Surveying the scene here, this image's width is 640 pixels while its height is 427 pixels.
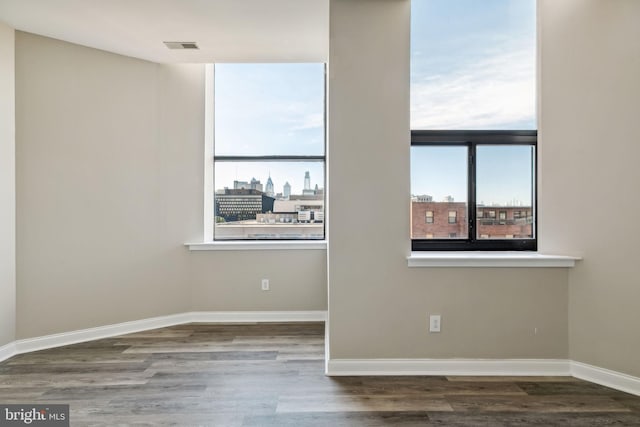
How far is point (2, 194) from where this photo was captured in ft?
9.37

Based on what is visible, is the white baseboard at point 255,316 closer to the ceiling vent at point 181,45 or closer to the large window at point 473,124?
the large window at point 473,124

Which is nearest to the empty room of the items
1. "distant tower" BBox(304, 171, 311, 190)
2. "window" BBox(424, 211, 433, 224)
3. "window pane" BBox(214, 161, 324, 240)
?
"window" BBox(424, 211, 433, 224)

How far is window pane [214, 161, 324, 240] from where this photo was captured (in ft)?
13.6

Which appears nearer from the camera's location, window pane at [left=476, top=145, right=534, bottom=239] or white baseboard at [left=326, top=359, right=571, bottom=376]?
white baseboard at [left=326, top=359, right=571, bottom=376]

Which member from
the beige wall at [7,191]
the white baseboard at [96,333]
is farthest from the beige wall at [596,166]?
the beige wall at [7,191]

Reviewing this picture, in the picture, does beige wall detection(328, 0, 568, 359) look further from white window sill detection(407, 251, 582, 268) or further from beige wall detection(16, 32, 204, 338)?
beige wall detection(16, 32, 204, 338)

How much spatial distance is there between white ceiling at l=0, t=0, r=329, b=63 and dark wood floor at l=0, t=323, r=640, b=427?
8.69 feet

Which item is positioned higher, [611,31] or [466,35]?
[466,35]

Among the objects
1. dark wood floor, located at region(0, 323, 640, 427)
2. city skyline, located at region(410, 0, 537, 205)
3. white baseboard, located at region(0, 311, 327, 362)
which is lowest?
dark wood floor, located at region(0, 323, 640, 427)

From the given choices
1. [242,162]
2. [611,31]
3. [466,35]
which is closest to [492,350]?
[611,31]

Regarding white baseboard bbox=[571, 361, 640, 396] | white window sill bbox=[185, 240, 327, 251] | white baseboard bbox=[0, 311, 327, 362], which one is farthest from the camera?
white window sill bbox=[185, 240, 327, 251]

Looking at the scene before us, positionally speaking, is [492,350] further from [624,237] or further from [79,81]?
[79,81]

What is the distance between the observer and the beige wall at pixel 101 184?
3.08 metres

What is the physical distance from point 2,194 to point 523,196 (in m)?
4.28
